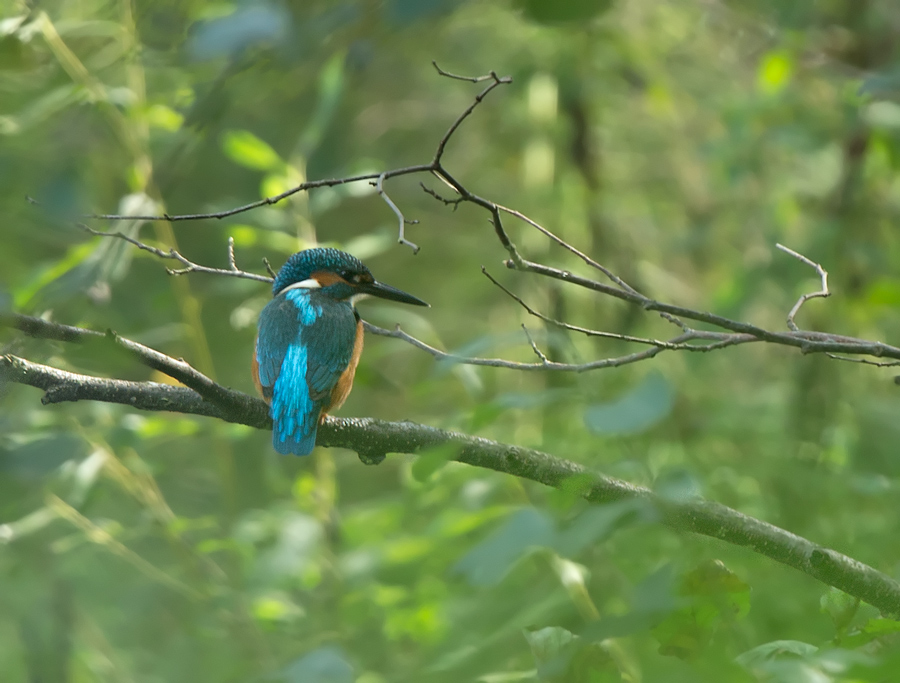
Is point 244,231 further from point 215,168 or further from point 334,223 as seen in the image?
point 334,223

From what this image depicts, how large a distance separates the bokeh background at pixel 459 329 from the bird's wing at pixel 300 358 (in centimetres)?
18

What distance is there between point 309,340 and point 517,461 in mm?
1036

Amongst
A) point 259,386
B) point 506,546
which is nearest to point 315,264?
point 259,386

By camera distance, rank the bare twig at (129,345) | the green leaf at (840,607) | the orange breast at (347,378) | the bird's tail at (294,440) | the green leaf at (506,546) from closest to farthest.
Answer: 1. the green leaf at (506,546)
2. the green leaf at (840,607)
3. the bare twig at (129,345)
4. the bird's tail at (294,440)
5. the orange breast at (347,378)

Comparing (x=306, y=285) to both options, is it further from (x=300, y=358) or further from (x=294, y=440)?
(x=294, y=440)

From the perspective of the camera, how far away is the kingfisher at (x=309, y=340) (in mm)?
2111

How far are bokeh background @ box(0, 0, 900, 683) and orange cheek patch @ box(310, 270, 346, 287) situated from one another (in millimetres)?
237

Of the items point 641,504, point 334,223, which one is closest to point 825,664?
point 641,504

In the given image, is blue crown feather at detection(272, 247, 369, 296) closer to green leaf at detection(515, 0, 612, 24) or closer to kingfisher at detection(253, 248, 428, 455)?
kingfisher at detection(253, 248, 428, 455)

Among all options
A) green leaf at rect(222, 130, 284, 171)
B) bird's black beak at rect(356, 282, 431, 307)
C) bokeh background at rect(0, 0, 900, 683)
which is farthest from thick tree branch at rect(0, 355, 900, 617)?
green leaf at rect(222, 130, 284, 171)

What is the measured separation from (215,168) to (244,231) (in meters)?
1.78

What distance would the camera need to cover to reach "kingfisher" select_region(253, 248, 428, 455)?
211 cm

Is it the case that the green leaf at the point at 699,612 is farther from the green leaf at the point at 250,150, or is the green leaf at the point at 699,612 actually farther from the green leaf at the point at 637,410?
the green leaf at the point at 250,150

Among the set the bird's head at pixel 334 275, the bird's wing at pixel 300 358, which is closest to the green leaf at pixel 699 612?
the bird's wing at pixel 300 358
